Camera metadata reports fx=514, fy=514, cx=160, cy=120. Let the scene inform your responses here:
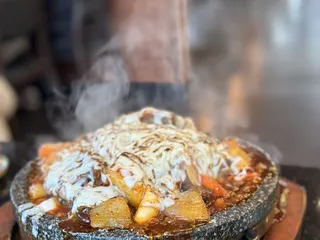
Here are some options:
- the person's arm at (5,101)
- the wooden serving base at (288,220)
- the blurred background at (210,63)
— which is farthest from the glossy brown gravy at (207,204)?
the person's arm at (5,101)

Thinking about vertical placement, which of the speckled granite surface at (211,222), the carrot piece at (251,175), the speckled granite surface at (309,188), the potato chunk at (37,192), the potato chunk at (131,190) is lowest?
the speckled granite surface at (309,188)

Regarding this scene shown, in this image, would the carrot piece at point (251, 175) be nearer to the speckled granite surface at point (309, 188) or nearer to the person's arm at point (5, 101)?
the speckled granite surface at point (309, 188)

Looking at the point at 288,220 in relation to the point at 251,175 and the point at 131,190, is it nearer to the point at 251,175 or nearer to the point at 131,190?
the point at 251,175

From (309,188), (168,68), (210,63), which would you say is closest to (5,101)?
(168,68)

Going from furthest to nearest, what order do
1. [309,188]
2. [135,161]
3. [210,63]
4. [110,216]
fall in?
[210,63]
[309,188]
[135,161]
[110,216]

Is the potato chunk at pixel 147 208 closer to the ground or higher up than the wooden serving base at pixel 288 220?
higher up

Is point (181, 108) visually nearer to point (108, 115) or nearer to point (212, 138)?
point (108, 115)

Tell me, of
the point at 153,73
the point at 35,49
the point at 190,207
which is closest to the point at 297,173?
the point at 190,207
